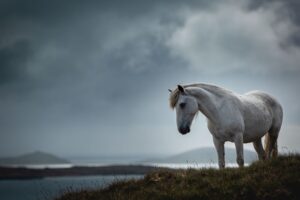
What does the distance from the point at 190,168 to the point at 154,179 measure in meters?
1.12

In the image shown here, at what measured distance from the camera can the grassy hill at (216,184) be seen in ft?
33.5

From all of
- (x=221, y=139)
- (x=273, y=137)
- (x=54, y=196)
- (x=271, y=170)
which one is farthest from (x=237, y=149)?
(x=54, y=196)

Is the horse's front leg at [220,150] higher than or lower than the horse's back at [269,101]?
lower

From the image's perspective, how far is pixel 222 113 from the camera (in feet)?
40.9

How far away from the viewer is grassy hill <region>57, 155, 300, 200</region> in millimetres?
10211

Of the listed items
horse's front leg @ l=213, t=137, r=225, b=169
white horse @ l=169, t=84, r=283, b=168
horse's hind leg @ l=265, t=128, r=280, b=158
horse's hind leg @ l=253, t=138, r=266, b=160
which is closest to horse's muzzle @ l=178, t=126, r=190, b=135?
white horse @ l=169, t=84, r=283, b=168

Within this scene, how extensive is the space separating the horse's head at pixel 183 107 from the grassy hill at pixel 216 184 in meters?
1.33

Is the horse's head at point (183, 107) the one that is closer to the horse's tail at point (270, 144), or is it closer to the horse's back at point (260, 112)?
the horse's back at point (260, 112)

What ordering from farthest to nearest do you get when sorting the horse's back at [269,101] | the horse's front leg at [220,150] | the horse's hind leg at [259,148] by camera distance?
1. the horse's hind leg at [259,148]
2. the horse's back at [269,101]
3. the horse's front leg at [220,150]

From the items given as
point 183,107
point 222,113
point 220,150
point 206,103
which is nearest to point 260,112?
point 222,113

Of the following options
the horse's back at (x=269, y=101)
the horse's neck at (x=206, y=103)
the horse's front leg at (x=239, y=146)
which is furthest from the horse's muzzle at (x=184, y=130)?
the horse's back at (x=269, y=101)

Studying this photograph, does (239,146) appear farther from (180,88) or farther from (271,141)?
(271,141)

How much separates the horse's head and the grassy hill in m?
1.33

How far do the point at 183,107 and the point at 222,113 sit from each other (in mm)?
1290
